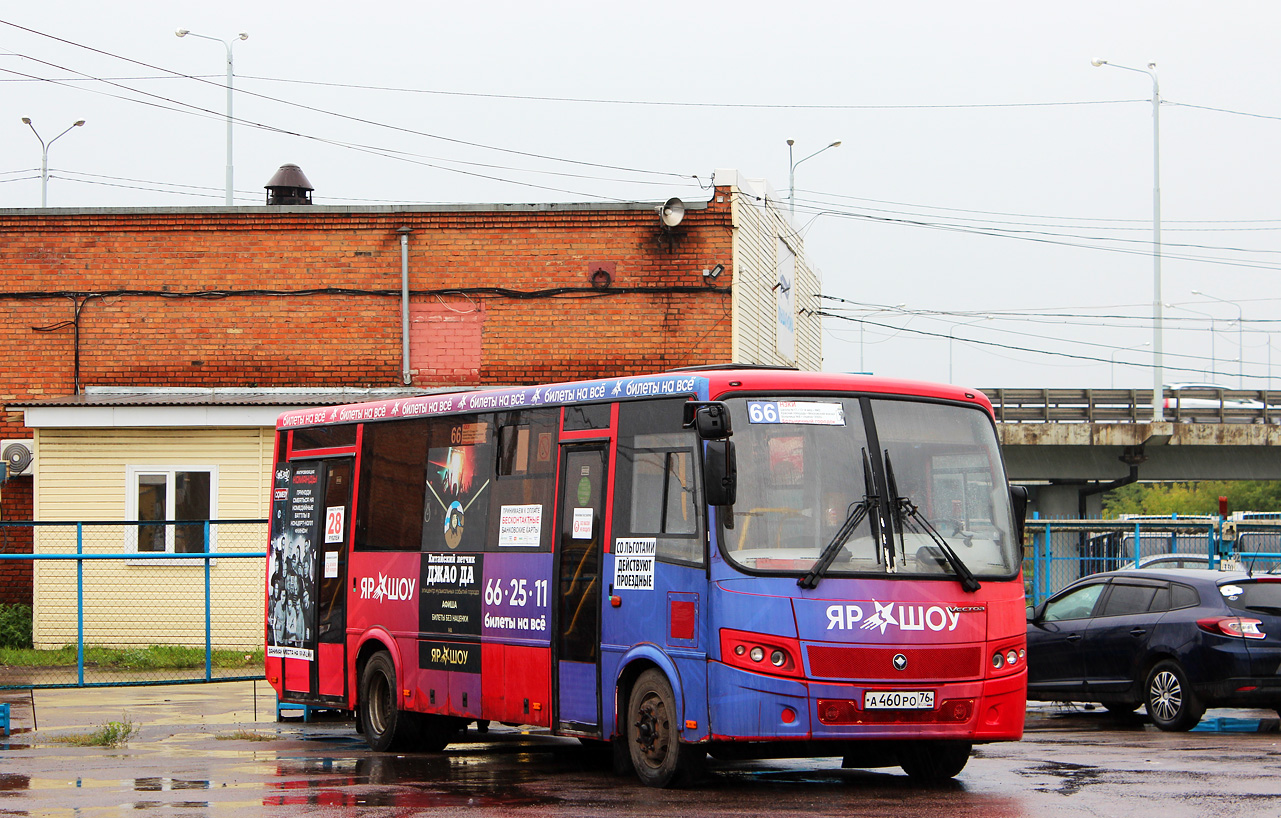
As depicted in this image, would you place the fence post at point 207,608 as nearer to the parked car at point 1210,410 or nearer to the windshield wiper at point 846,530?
the windshield wiper at point 846,530

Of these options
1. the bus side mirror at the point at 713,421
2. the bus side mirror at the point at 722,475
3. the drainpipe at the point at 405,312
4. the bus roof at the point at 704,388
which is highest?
the drainpipe at the point at 405,312

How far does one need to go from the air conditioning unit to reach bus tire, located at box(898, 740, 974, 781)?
17.2m

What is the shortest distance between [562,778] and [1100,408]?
41.7m

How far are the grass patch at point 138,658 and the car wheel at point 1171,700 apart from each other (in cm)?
1209

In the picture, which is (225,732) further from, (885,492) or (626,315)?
(626,315)

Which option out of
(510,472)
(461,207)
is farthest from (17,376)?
(510,472)

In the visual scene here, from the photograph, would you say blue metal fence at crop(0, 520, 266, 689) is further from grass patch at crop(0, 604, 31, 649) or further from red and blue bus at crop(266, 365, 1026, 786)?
red and blue bus at crop(266, 365, 1026, 786)

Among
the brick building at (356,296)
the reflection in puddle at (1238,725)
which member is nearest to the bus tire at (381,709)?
the reflection in puddle at (1238,725)

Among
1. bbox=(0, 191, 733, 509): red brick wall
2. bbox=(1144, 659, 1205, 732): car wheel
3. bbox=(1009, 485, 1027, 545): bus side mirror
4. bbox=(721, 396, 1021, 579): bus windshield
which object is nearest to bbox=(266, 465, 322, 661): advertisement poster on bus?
bbox=(721, 396, 1021, 579): bus windshield

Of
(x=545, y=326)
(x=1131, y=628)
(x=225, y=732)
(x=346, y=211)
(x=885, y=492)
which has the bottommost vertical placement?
(x=225, y=732)

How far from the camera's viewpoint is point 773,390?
1007cm

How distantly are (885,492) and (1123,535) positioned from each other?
20491 millimetres

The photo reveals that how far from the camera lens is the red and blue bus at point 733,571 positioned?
378 inches

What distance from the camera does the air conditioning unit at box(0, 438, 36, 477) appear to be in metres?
24.1
